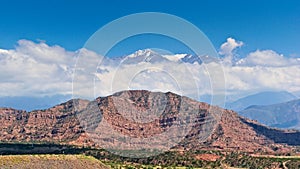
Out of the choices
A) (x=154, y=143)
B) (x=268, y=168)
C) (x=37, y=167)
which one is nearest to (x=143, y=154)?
(x=154, y=143)

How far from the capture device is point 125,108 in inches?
5315

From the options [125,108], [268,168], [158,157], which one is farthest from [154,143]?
[125,108]

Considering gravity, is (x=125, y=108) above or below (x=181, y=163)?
above

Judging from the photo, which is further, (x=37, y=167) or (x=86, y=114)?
(x=86, y=114)

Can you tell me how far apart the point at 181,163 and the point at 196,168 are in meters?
15.5

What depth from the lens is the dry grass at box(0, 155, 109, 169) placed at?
10851 cm

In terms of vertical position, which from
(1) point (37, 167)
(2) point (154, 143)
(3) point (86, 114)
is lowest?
(1) point (37, 167)

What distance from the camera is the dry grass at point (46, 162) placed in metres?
109

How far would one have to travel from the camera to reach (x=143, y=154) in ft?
608

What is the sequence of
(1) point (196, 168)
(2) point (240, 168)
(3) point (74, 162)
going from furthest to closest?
(2) point (240, 168), (1) point (196, 168), (3) point (74, 162)

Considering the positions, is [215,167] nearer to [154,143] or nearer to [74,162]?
[154,143]

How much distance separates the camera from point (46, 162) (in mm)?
117438

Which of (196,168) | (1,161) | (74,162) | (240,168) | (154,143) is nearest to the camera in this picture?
(1,161)

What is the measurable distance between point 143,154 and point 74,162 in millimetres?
63396
